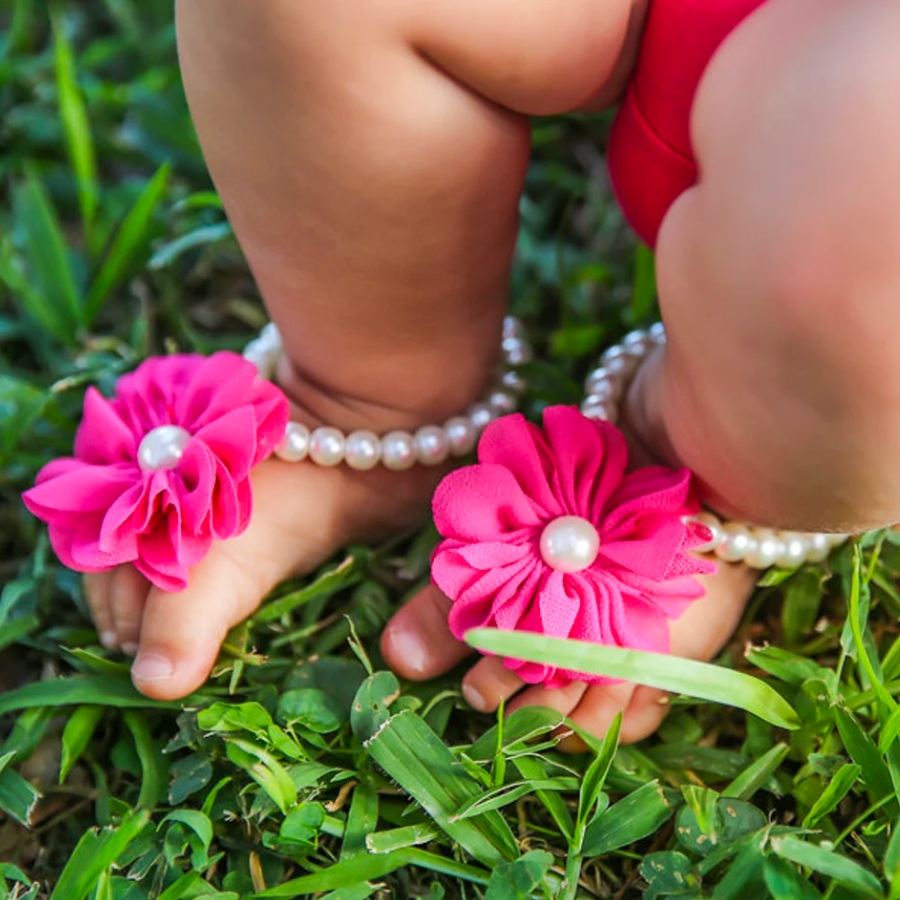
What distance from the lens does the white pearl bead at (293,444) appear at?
2.77ft

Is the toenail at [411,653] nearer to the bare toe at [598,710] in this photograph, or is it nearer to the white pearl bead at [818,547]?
the bare toe at [598,710]

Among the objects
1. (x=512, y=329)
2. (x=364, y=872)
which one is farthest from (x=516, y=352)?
(x=364, y=872)

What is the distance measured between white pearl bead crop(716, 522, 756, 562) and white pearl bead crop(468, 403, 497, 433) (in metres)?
0.21

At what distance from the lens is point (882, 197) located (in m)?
0.53

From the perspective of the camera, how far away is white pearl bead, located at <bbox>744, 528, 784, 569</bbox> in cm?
80

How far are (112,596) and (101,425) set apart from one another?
0.42 ft

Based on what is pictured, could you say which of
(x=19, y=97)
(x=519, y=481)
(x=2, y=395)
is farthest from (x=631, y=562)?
(x=19, y=97)

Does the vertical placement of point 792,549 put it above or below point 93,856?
above

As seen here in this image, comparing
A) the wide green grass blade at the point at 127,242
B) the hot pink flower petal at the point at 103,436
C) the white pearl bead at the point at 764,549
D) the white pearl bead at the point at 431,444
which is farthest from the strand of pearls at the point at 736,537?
the wide green grass blade at the point at 127,242

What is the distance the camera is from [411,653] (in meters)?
0.79

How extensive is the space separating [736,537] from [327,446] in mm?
314

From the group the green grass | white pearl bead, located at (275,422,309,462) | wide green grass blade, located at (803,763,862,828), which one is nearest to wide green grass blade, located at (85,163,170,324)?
the green grass

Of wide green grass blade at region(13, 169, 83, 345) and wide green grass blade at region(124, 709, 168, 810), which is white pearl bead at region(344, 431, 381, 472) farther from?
wide green grass blade at region(13, 169, 83, 345)

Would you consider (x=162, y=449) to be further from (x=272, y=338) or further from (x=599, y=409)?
(x=599, y=409)
